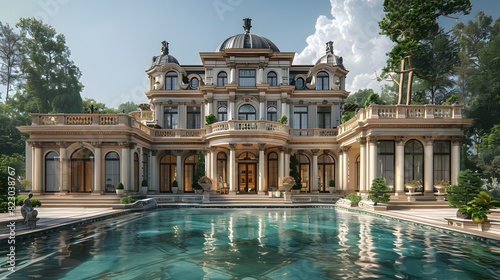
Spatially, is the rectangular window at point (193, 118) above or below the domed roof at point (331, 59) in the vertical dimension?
below

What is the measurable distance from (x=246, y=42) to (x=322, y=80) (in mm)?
9123

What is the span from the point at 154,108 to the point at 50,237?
2343cm

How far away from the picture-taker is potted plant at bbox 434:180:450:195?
75.4 feet

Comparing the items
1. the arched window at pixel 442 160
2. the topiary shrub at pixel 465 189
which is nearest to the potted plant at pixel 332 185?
the arched window at pixel 442 160

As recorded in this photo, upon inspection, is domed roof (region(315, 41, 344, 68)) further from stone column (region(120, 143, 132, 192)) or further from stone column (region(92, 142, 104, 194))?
stone column (region(92, 142, 104, 194))

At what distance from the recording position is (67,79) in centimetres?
5381

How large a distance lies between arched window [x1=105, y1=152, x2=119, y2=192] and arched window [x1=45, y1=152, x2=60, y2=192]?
3.91 meters

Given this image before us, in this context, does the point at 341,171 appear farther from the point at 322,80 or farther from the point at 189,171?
the point at 189,171

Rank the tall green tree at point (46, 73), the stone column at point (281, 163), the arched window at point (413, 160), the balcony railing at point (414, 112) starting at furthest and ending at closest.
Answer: the tall green tree at point (46, 73)
the stone column at point (281, 163)
the arched window at point (413, 160)
the balcony railing at point (414, 112)

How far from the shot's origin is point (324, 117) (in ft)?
A: 113

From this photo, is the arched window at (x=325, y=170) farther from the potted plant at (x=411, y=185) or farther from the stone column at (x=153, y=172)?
the stone column at (x=153, y=172)

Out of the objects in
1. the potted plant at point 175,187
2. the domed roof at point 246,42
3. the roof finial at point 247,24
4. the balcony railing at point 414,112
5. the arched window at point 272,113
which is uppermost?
the roof finial at point 247,24

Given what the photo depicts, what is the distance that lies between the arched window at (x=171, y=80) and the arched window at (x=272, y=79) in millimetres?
10014

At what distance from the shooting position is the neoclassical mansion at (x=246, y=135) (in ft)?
77.2
